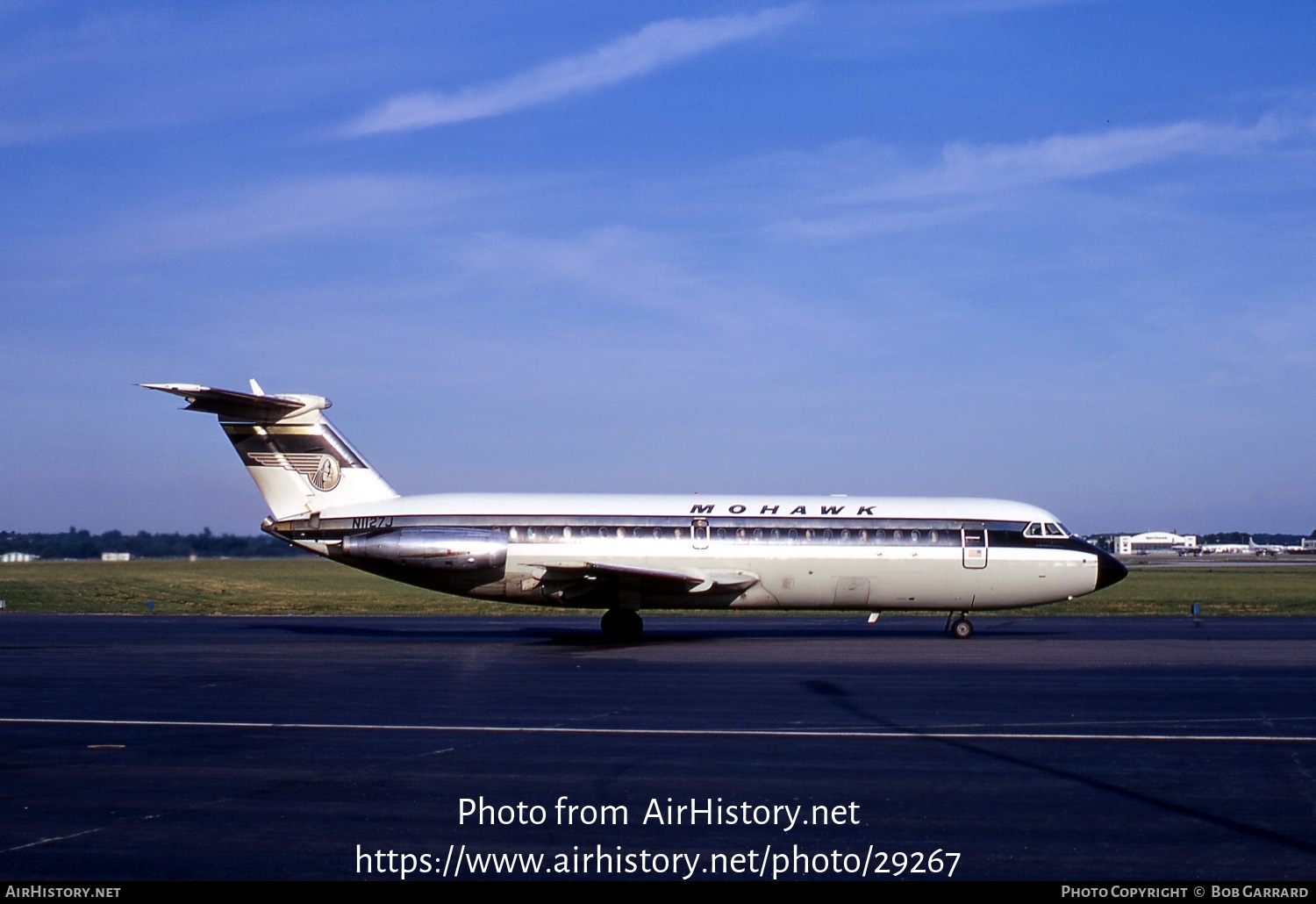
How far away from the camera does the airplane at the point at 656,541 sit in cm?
2617

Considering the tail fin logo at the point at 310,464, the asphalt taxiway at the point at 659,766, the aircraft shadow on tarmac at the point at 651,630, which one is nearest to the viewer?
the asphalt taxiway at the point at 659,766

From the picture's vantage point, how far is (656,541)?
2652 centimetres

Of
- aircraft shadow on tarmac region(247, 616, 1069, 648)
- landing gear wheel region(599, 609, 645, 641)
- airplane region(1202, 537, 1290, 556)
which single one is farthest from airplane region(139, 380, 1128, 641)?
airplane region(1202, 537, 1290, 556)

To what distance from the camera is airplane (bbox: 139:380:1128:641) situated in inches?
1030

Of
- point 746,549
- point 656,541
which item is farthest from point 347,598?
point 746,549

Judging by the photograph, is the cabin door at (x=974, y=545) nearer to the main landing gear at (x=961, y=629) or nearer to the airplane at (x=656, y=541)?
the airplane at (x=656, y=541)

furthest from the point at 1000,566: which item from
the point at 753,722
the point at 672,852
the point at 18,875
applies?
the point at 18,875

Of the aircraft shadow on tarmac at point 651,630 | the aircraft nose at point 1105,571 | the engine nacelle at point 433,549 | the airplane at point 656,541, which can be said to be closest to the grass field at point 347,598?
the aircraft shadow on tarmac at point 651,630

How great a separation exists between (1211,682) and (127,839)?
1531cm

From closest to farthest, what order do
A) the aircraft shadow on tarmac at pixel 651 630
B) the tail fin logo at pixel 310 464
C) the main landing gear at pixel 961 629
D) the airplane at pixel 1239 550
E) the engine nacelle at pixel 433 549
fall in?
the engine nacelle at pixel 433 549 → the main landing gear at pixel 961 629 → the aircraft shadow on tarmac at pixel 651 630 → the tail fin logo at pixel 310 464 → the airplane at pixel 1239 550

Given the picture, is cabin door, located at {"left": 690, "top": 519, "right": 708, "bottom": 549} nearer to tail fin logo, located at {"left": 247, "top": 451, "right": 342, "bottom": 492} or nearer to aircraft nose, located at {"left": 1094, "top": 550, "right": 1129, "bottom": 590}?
tail fin logo, located at {"left": 247, "top": 451, "right": 342, "bottom": 492}

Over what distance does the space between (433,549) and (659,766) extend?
50.9 feet

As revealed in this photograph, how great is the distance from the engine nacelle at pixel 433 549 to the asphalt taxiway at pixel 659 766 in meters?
4.03

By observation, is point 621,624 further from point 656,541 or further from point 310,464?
point 310,464
